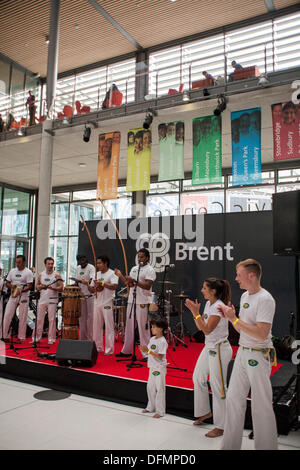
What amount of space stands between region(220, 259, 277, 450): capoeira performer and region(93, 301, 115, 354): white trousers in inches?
145

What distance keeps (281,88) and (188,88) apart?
Answer: 2.33m

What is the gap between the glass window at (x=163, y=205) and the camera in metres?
14.0

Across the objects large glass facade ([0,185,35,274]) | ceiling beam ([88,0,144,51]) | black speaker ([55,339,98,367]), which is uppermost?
ceiling beam ([88,0,144,51])

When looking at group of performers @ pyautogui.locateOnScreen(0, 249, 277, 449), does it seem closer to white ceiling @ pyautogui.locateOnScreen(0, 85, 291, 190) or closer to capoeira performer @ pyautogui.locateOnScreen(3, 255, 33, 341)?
capoeira performer @ pyautogui.locateOnScreen(3, 255, 33, 341)

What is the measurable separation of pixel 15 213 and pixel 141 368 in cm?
1389

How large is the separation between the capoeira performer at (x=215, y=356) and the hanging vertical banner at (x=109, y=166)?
6342 mm

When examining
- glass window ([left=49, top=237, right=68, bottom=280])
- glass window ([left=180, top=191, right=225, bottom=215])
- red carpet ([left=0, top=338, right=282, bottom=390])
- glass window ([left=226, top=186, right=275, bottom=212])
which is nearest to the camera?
red carpet ([left=0, top=338, right=282, bottom=390])

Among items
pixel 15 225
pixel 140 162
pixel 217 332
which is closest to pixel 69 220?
pixel 15 225

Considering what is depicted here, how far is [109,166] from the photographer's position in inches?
395

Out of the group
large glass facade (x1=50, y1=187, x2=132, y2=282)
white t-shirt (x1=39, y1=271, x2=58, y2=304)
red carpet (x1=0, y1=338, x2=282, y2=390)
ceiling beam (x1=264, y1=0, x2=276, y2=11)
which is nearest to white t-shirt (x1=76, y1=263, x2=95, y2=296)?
white t-shirt (x1=39, y1=271, x2=58, y2=304)

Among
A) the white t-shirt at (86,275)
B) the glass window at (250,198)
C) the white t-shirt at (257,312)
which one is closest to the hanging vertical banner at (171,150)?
the white t-shirt at (86,275)

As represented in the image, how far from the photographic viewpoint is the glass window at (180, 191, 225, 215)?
13094 mm

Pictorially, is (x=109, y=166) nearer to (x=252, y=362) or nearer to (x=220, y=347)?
(x=220, y=347)
